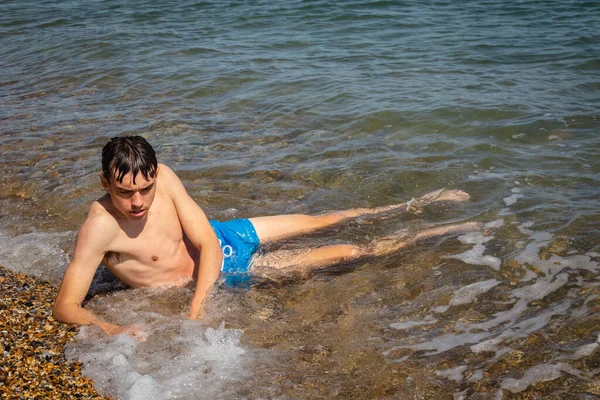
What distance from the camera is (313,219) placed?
5512 millimetres

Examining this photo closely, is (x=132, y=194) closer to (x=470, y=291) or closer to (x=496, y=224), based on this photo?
(x=470, y=291)

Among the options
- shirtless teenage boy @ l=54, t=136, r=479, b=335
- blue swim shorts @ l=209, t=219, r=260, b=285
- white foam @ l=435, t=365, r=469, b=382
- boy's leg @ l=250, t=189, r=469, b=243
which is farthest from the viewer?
boy's leg @ l=250, t=189, r=469, b=243

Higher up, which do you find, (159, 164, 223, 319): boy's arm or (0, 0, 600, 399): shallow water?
(159, 164, 223, 319): boy's arm

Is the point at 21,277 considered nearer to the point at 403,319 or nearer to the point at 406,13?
the point at 403,319

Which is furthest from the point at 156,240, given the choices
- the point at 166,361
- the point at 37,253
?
the point at 37,253

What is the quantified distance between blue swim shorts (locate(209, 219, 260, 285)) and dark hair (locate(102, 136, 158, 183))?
113 centimetres

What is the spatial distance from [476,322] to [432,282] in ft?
1.87

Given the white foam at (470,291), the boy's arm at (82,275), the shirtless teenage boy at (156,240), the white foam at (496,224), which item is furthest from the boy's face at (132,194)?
the white foam at (496,224)

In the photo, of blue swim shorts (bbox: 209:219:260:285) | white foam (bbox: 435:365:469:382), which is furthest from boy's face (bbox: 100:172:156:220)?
white foam (bbox: 435:365:469:382)

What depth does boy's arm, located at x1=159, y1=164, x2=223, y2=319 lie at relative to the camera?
4.39 m

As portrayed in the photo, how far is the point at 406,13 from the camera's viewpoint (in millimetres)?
13773

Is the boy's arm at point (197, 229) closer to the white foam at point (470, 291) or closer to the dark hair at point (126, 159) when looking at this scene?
the dark hair at point (126, 159)

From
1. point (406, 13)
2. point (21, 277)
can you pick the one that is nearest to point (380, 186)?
point (21, 277)

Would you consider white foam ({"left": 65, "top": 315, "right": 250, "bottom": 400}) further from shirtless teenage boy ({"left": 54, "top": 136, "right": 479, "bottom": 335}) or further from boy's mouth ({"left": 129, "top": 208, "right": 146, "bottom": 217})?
boy's mouth ({"left": 129, "top": 208, "right": 146, "bottom": 217})
